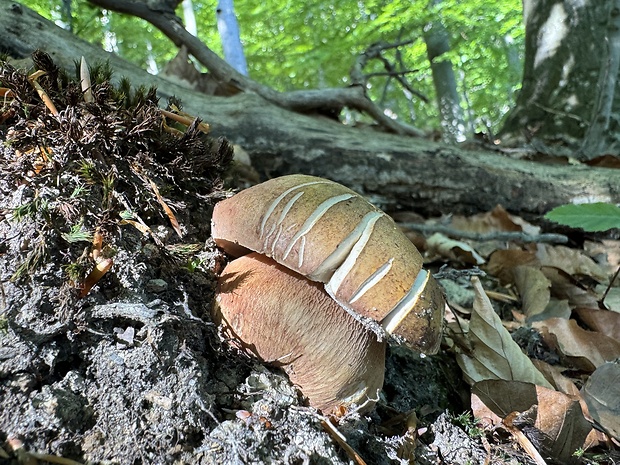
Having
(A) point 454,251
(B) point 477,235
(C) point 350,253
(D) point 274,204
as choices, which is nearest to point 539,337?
(A) point 454,251

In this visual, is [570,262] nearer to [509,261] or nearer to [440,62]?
[509,261]

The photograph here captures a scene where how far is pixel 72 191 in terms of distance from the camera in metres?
1.24

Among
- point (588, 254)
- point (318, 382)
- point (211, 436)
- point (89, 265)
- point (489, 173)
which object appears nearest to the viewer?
point (211, 436)

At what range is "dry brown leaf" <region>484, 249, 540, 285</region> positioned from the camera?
7.49 ft

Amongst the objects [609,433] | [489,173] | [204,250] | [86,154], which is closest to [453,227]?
[489,173]

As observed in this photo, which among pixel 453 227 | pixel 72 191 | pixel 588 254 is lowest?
pixel 588 254

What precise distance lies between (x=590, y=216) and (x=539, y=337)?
566 millimetres

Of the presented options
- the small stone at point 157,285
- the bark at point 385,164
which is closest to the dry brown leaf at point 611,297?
the bark at point 385,164

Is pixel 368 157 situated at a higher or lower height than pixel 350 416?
higher

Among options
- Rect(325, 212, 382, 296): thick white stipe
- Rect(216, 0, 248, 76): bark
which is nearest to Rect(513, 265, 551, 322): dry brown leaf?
Rect(325, 212, 382, 296): thick white stipe

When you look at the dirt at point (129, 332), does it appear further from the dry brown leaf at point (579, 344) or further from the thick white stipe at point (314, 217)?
the dry brown leaf at point (579, 344)

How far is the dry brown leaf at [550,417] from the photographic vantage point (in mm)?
1287

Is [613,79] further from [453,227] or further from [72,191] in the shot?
[72,191]

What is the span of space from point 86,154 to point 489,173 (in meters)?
2.48
